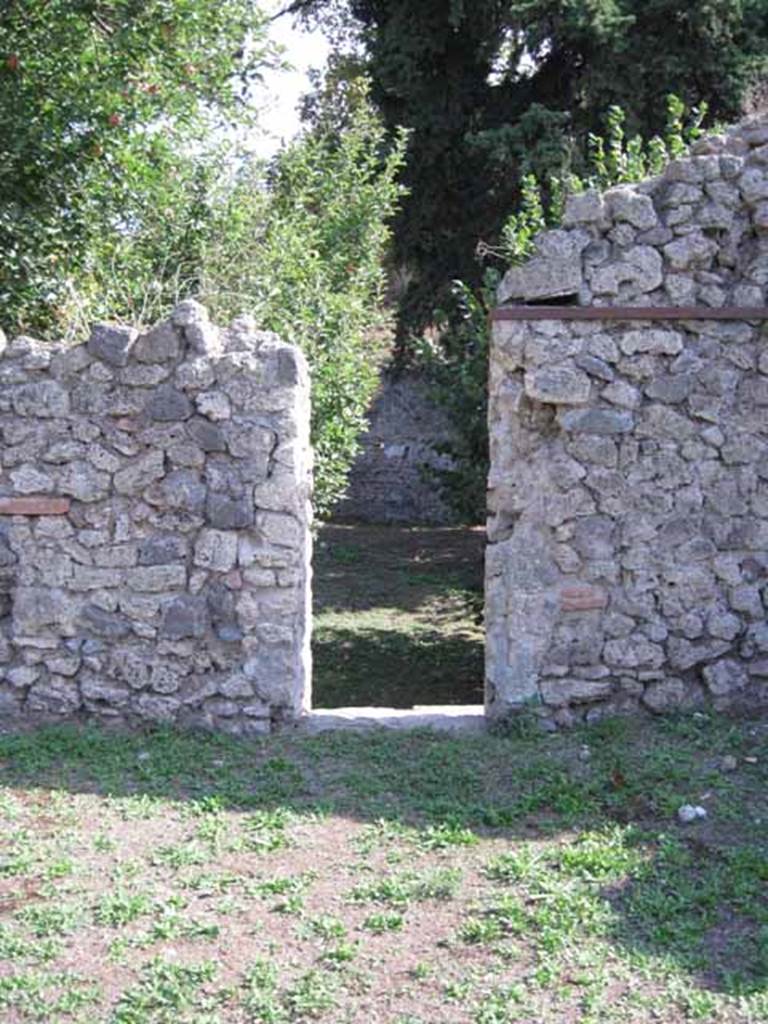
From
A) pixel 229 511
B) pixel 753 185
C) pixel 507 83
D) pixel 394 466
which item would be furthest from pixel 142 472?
pixel 394 466

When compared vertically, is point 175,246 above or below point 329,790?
above

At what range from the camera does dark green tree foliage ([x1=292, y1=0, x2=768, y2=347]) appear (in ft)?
34.3

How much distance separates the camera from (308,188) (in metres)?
9.02

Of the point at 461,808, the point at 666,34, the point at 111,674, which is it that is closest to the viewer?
the point at 461,808

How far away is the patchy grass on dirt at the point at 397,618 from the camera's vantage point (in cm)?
905

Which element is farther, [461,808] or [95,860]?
[461,808]

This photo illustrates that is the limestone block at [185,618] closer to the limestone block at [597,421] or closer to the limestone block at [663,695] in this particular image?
the limestone block at [597,421]

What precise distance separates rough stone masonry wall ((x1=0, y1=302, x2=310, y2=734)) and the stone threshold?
152 mm

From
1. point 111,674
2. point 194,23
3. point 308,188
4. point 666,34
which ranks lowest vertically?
point 111,674

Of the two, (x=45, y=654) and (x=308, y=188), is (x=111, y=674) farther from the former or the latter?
(x=308, y=188)

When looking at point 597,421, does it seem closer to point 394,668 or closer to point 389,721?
point 389,721

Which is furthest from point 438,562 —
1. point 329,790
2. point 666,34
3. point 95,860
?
point 95,860

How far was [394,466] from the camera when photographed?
1588cm

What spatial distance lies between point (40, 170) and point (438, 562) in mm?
6558
